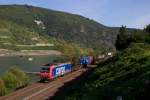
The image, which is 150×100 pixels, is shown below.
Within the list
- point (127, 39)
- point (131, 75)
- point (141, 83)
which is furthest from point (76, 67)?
point (141, 83)

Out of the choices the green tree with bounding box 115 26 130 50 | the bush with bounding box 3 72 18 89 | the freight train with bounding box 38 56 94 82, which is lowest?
the bush with bounding box 3 72 18 89

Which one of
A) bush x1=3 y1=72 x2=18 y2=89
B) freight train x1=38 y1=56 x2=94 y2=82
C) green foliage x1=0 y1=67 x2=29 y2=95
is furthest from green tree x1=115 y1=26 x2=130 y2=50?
bush x1=3 y1=72 x2=18 y2=89

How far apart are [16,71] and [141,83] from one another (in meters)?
54.1

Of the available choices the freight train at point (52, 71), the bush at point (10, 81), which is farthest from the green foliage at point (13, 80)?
the freight train at point (52, 71)

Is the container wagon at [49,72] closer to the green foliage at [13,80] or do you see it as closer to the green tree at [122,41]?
the green foliage at [13,80]

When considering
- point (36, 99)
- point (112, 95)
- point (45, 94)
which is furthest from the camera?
point (45, 94)

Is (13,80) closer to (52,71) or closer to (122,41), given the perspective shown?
(52,71)

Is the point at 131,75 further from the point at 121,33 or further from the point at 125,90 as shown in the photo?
the point at 121,33

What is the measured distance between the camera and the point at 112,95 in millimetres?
20016

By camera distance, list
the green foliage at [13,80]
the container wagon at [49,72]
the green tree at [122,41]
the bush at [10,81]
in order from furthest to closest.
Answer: the green tree at [122,41], the bush at [10,81], the green foliage at [13,80], the container wagon at [49,72]

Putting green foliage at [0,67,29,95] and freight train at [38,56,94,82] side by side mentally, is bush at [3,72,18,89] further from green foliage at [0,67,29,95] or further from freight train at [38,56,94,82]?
freight train at [38,56,94,82]

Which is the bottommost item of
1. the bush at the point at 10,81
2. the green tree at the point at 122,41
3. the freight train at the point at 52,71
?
the bush at the point at 10,81

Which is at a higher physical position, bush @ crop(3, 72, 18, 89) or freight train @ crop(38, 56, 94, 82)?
freight train @ crop(38, 56, 94, 82)

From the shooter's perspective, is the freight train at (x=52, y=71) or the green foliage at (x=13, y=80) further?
the green foliage at (x=13, y=80)
